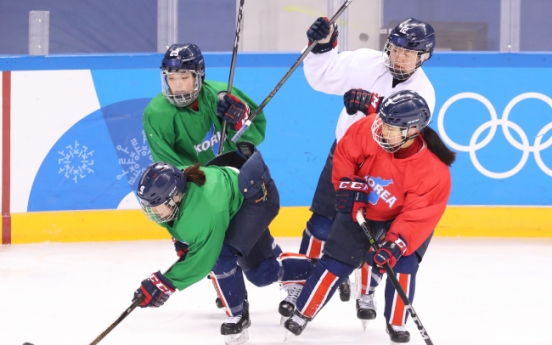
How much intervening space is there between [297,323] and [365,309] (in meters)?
0.36

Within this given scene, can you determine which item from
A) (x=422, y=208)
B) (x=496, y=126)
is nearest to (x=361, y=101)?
(x=422, y=208)

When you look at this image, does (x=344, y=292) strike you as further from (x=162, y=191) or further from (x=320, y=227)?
(x=162, y=191)

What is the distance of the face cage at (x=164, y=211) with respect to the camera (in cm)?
288

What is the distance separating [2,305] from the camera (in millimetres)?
3869

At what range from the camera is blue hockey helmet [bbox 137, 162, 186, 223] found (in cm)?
285

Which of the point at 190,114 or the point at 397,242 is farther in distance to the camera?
the point at 190,114

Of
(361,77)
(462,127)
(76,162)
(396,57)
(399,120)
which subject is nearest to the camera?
(399,120)

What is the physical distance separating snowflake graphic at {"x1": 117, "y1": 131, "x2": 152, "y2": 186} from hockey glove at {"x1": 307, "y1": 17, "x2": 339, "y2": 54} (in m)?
1.82

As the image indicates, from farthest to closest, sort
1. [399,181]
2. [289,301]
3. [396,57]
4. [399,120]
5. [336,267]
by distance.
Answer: [289,301], [396,57], [336,267], [399,181], [399,120]

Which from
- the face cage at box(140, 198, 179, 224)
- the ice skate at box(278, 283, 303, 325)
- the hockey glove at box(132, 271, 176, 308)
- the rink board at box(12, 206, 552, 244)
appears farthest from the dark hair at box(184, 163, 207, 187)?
the rink board at box(12, 206, 552, 244)

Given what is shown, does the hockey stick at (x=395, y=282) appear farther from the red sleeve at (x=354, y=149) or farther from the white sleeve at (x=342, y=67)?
the white sleeve at (x=342, y=67)

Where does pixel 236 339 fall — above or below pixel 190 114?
below

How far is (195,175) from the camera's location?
2.99 meters

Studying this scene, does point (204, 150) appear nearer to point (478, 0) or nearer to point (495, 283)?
point (495, 283)
